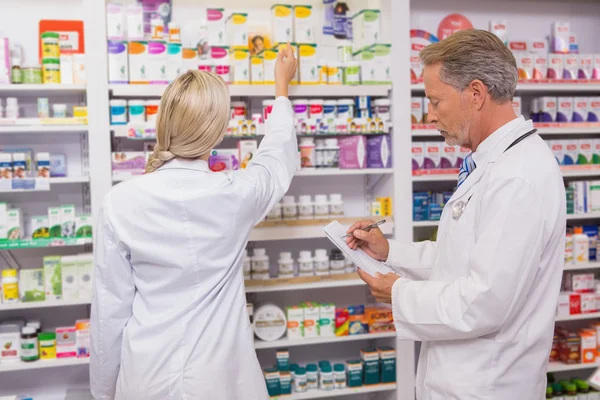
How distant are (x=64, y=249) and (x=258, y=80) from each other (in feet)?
5.39

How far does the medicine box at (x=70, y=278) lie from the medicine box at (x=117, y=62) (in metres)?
1.06

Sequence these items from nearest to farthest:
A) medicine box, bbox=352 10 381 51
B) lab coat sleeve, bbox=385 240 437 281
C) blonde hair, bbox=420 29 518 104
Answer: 1. blonde hair, bbox=420 29 518 104
2. lab coat sleeve, bbox=385 240 437 281
3. medicine box, bbox=352 10 381 51

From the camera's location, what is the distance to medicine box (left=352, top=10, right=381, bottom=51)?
13.1 feet

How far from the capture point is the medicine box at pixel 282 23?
12.7ft

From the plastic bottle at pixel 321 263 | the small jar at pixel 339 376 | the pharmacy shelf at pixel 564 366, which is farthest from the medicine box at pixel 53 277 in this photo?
the pharmacy shelf at pixel 564 366

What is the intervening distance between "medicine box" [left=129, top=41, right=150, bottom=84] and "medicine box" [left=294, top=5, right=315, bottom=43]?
0.91 metres

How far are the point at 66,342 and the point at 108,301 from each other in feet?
5.29

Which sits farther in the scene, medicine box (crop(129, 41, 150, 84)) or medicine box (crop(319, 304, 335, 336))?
medicine box (crop(319, 304, 335, 336))

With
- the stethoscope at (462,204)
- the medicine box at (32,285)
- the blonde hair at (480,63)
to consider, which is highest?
the blonde hair at (480,63)

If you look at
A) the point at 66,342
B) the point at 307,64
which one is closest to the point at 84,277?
the point at 66,342

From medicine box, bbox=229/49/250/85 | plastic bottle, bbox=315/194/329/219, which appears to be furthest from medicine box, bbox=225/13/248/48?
plastic bottle, bbox=315/194/329/219

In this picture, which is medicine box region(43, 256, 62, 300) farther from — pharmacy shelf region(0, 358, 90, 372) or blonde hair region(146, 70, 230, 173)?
blonde hair region(146, 70, 230, 173)

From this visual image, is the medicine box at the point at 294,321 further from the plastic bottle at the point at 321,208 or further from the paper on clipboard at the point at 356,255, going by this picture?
the paper on clipboard at the point at 356,255

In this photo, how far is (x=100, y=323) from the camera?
2369 mm
